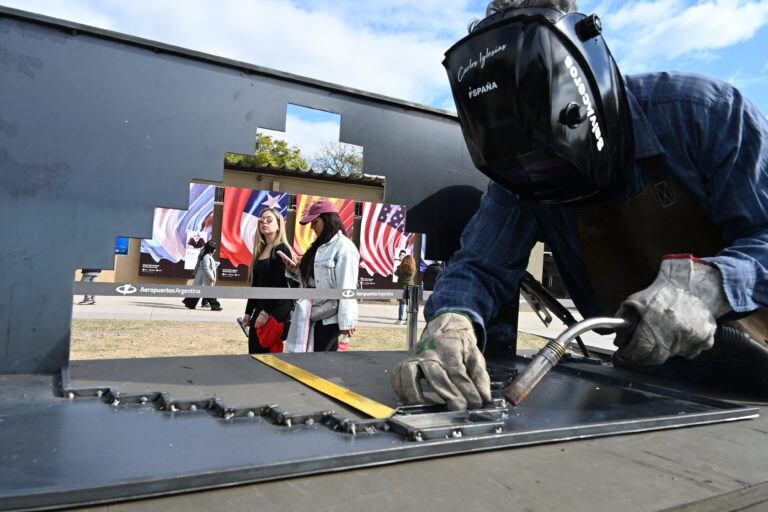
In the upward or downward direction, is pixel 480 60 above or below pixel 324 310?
above

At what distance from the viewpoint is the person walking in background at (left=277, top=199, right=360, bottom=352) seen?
411cm

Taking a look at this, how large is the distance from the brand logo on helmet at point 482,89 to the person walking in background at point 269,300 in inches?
126

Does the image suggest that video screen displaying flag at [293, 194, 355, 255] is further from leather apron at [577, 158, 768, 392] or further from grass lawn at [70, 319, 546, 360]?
leather apron at [577, 158, 768, 392]

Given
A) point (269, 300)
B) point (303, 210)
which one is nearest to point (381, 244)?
point (303, 210)

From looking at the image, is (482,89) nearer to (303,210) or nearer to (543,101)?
(543,101)

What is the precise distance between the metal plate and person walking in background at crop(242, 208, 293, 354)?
285cm

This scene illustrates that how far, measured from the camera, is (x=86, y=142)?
1.72 metres

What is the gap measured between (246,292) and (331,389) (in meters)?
2.00

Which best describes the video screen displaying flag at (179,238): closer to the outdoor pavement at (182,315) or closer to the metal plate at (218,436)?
the outdoor pavement at (182,315)

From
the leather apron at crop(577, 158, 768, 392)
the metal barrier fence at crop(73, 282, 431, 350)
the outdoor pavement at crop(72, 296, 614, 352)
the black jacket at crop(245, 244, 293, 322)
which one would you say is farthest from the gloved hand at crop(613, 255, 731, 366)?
the outdoor pavement at crop(72, 296, 614, 352)

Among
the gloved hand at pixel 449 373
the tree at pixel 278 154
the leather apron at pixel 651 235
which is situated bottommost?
the gloved hand at pixel 449 373

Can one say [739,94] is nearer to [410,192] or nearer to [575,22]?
[575,22]

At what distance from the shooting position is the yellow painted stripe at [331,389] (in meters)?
1.24

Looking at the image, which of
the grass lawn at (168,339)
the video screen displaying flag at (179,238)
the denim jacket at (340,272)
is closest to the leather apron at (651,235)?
the denim jacket at (340,272)
